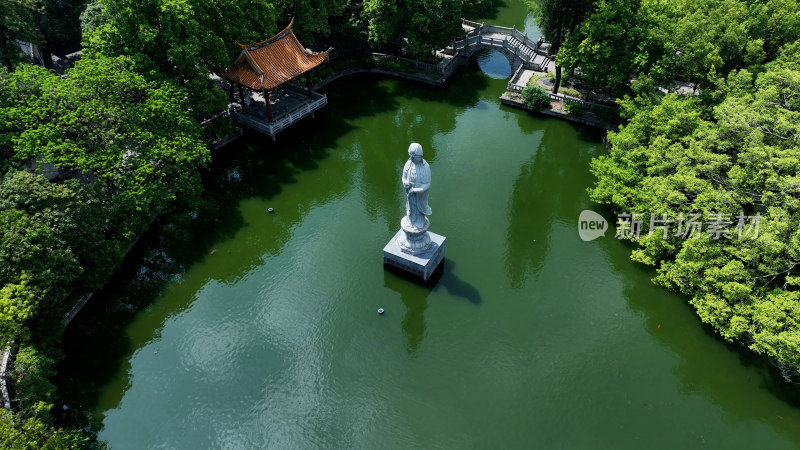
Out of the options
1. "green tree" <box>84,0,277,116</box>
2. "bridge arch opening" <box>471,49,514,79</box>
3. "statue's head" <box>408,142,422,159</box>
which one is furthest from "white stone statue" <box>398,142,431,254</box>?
"bridge arch opening" <box>471,49,514,79</box>

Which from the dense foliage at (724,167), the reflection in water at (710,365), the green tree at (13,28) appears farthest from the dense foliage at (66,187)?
the reflection in water at (710,365)

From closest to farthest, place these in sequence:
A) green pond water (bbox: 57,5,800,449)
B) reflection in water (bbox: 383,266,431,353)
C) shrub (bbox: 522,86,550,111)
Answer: green pond water (bbox: 57,5,800,449)
reflection in water (bbox: 383,266,431,353)
shrub (bbox: 522,86,550,111)

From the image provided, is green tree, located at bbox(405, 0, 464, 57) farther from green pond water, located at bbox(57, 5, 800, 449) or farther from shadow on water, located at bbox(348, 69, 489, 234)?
green pond water, located at bbox(57, 5, 800, 449)

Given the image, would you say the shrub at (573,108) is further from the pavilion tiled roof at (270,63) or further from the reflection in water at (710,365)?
the pavilion tiled roof at (270,63)

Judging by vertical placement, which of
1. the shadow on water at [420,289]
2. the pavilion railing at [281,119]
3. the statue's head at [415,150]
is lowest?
the shadow on water at [420,289]

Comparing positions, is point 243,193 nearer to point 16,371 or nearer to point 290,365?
point 290,365

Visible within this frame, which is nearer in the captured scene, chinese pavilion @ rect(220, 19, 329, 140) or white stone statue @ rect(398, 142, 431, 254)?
white stone statue @ rect(398, 142, 431, 254)

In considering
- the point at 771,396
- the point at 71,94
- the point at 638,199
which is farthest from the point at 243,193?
the point at 771,396
